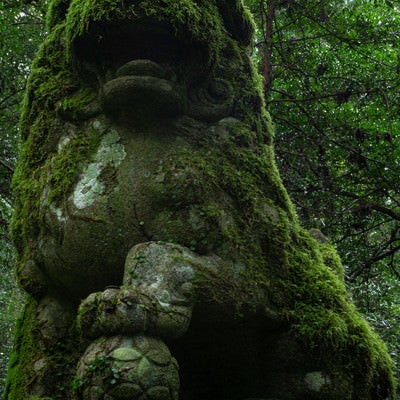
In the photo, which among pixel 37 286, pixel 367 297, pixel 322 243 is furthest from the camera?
pixel 367 297

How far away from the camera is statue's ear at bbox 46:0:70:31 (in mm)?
2900

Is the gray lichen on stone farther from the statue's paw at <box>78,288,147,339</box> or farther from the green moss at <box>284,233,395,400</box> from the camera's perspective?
the green moss at <box>284,233,395,400</box>

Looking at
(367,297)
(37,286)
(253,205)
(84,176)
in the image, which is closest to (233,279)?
(253,205)

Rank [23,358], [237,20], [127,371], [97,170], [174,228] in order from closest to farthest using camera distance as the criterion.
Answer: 1. [127,371]
2. [174,228]
3. [97,170]
4. [23,358]
5. [237,20]

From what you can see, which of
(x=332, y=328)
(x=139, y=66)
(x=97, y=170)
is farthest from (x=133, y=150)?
(x=332, y=328)

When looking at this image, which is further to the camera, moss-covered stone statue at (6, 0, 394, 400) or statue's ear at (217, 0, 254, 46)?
statue's ear at (217, 0, 254, 46)

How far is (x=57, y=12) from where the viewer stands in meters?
2.95

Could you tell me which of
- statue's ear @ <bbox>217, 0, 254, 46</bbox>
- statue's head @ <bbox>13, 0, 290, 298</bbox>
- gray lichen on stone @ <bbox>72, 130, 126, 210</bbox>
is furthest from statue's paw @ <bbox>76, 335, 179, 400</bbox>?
statue's ear @ <bbox>217, 0, 254, 46</bbox>

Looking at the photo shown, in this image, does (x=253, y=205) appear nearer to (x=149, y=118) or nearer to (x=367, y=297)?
(x=149, y=118)

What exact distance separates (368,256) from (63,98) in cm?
421

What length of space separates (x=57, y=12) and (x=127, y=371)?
207cm

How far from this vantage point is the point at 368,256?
5.83 m

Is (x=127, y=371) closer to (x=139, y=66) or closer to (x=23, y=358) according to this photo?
(x=23, y=358)

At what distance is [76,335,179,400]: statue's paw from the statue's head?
0.48 meters
